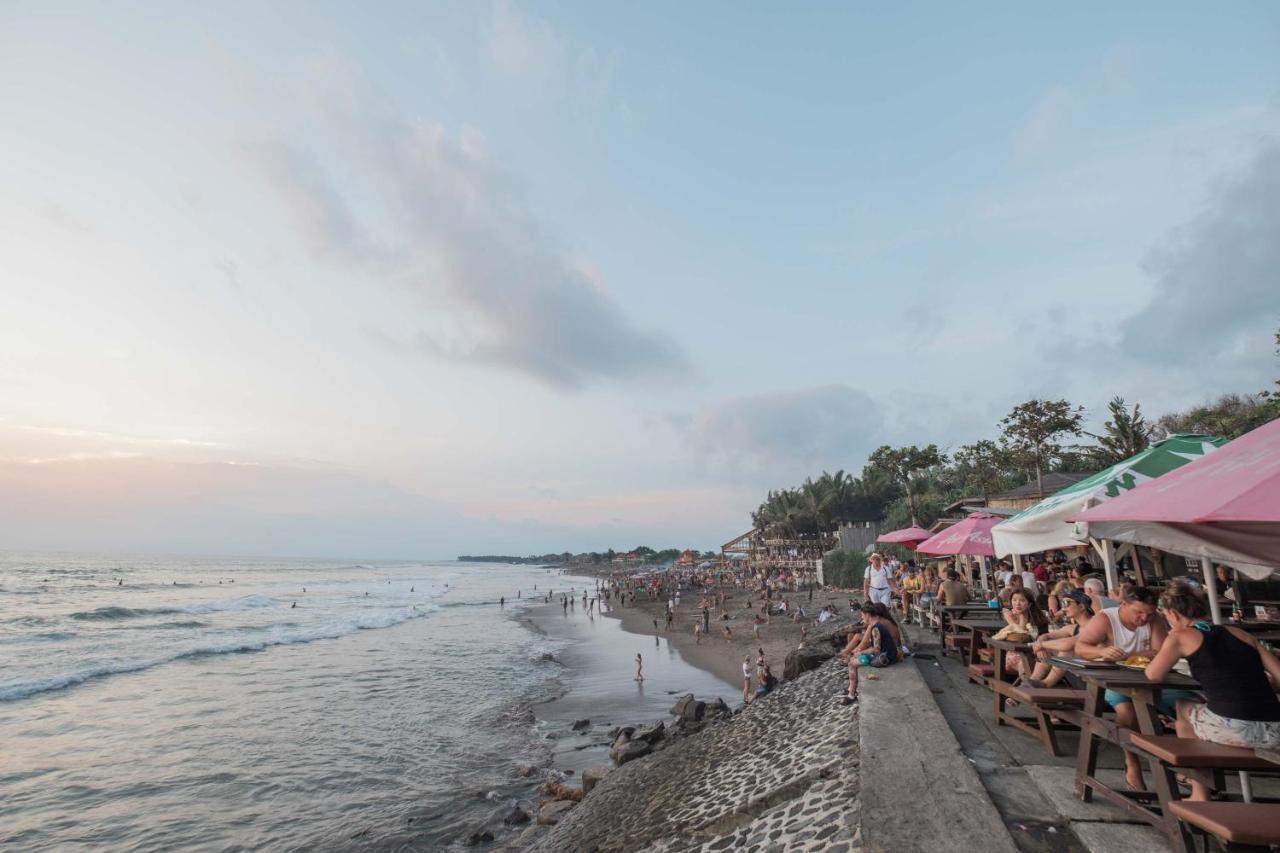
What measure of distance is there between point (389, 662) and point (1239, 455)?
27.6 m

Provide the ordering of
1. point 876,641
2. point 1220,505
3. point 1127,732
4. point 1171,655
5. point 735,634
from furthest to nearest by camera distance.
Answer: point 735,634 < point 876,641 < point 1127,732 < point 1171,655 < point 1220,505

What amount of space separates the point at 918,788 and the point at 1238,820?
223 centimetres

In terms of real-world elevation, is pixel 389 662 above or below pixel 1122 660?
below

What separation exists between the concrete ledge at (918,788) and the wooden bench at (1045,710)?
66 cm

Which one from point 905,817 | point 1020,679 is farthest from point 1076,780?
point 1020,679

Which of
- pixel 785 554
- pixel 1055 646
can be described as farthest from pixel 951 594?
pixel 785 554

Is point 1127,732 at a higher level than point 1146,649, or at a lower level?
lower

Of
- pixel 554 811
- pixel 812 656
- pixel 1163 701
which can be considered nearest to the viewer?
pixel 1163 701

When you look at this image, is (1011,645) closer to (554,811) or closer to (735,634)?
(554,811)

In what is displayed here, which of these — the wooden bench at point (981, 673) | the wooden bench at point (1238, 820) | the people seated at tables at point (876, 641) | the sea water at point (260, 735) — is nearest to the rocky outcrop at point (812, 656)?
the people seated at tables at point (876, 641)

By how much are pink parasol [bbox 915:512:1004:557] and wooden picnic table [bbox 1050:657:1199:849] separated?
20.8ft

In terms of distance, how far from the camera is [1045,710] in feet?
17.1

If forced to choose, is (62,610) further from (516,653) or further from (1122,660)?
(1122,660)

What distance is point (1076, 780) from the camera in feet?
14.2
